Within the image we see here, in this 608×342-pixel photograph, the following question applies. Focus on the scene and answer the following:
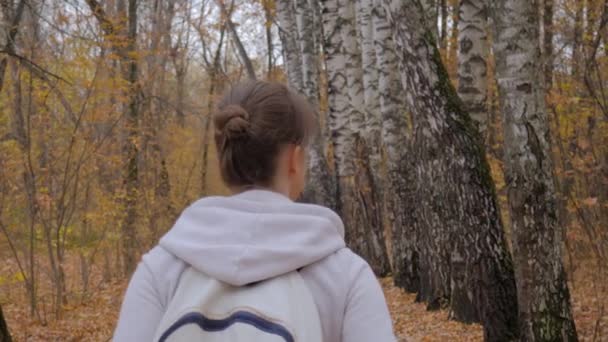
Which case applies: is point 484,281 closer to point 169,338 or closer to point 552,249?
point 552,249

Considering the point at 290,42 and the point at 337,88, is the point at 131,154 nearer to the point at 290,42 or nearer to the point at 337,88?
the point at 290,42

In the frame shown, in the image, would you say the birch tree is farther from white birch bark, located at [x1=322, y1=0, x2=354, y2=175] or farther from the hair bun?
the hair bun

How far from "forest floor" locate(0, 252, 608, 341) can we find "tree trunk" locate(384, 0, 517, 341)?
44 centimetres

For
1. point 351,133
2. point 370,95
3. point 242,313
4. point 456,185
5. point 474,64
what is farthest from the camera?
point 351,133

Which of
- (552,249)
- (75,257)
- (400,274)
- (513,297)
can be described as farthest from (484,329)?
(75,257)

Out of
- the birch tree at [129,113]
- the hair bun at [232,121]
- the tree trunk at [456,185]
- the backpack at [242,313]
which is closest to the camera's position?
the backpack at [242,313]

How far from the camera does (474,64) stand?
812 cm

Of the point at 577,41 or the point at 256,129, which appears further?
the point at 577,41

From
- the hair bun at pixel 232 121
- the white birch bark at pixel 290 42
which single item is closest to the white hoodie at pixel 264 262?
the hair bun at pixel 232 121

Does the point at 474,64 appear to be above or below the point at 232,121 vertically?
above

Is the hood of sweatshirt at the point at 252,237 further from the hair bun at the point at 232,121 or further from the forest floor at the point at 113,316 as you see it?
the forest floor at the point at 113,316

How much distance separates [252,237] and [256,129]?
0.84ft

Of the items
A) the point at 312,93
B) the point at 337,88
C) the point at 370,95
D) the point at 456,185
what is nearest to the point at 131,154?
the point at 312,93

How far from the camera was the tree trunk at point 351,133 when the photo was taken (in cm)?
1277
